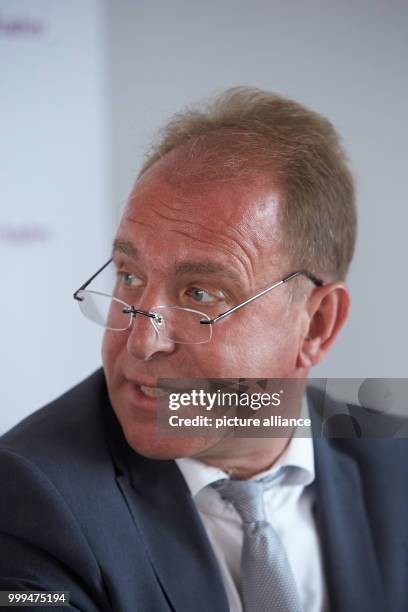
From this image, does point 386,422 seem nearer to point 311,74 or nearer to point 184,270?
point 184,270

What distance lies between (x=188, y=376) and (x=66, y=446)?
208 mm

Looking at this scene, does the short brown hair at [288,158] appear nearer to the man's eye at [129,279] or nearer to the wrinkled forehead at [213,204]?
the wrinkled forehead at [213,204]

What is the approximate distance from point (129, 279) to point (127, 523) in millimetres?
371

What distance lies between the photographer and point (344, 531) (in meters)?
1.15

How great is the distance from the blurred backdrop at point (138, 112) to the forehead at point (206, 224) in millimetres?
499

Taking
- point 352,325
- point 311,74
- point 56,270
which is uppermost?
point 311,74

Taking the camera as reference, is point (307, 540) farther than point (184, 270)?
Yes

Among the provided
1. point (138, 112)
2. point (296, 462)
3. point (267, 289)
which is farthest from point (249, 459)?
point (138, 112)

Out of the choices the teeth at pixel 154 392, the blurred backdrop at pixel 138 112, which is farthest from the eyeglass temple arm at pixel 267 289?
the blurred backdrop at pixel 138 112

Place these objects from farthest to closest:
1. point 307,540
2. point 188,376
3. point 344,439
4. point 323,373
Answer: point 323,373 → point 344,439 → point 307,540 → point 188,376

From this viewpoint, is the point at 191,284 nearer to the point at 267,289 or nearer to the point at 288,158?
the point at 267,289

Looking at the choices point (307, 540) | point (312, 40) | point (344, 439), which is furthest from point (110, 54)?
point (307, 540)

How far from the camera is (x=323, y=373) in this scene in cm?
145

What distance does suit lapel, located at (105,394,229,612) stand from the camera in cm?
97
